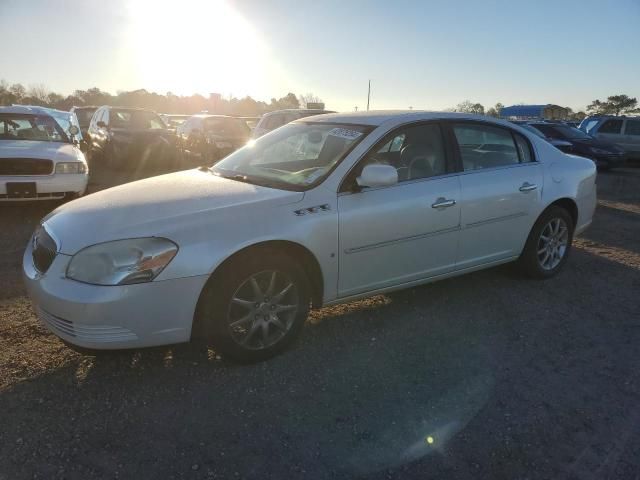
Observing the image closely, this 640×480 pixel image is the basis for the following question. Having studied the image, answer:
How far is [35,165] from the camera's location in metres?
7.05

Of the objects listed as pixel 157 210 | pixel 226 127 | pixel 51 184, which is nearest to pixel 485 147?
pixel 157 210

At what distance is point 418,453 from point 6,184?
→ 661cm

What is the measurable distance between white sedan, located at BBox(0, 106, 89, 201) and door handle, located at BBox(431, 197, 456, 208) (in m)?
5.70

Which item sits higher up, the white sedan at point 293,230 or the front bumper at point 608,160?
the white sedan at point 293,230

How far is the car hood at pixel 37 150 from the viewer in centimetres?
698

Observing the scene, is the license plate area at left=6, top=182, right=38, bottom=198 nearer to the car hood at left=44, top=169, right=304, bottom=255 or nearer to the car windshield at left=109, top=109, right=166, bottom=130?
the car hood at left=44, top=169, right=304, bottom=255

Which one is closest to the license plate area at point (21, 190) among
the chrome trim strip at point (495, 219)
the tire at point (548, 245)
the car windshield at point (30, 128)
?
the car windshield at point (30, 128)

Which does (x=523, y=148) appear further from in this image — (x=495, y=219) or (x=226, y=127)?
(x=226, y=127)

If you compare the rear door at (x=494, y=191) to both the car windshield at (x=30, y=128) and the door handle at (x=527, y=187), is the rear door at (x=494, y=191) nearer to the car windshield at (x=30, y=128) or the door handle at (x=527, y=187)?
the door handle at (x=527, y=187)

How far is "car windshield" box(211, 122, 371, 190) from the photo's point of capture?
3.55m

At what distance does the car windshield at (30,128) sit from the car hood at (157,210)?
5596 mm

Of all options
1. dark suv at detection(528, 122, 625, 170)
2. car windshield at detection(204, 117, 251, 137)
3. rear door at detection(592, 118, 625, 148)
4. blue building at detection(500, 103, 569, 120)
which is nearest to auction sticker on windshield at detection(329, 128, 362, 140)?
car windshield at detection(204, 117, 251, 137)

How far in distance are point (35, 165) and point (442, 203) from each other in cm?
594

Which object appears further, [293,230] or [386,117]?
[386,117]
